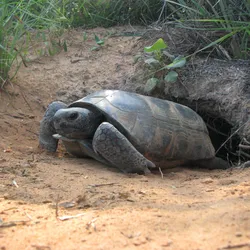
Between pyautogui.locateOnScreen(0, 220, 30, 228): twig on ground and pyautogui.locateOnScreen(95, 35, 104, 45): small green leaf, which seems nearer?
pyautogui.locateOnScreen(0, 220, 30, 228): twig on ground

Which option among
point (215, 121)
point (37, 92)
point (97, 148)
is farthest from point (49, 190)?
point (215, 121)

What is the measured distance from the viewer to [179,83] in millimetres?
5223

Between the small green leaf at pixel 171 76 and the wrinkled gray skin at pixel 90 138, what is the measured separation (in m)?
1.12

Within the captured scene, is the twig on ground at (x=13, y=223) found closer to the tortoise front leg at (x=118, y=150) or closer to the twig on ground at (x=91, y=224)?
the twig on ground at (x=91, y=224)

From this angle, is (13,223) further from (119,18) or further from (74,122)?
(119,18)

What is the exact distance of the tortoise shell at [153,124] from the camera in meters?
3.98

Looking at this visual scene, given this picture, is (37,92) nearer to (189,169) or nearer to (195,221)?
(189,169)

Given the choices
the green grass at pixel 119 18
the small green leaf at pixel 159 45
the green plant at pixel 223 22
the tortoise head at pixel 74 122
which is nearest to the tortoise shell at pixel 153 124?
the tortoise head at pixel 74 122

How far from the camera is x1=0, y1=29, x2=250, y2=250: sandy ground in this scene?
1947mm

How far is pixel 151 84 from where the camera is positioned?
5094 millimetres

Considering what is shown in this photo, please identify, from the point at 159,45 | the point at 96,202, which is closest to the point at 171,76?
the point at 159,45

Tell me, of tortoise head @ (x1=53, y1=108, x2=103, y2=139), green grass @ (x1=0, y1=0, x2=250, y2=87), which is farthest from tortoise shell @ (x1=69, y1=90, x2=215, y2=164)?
green grass @ (x1=0, y1=0, x2=250, y2=87)

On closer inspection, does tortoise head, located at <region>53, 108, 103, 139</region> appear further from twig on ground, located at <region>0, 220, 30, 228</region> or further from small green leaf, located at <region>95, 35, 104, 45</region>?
small green leaf, located at <region>95, 35, 104, 45</region>

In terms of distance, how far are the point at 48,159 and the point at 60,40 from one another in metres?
2.73
